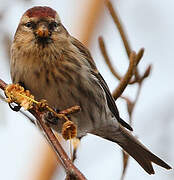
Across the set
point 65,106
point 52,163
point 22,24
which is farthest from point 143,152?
point 22,24

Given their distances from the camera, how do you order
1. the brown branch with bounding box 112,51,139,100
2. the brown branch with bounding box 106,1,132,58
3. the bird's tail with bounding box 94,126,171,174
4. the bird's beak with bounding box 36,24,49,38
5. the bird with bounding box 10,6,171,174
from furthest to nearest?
the bird's tail with bounding box 94,126,171,174
the bird with bounding box 10,6,171,174
the bird's beak with bounding box 36,24,49,38
the brown branch with bounding box 106,1,132,58
the brown branch with bounding box 112,51,139,100

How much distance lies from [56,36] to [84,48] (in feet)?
1.53

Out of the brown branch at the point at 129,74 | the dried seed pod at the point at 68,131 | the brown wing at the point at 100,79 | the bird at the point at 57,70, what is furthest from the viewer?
the brown wing at the point at 100,79

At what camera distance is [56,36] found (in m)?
A: 2.79

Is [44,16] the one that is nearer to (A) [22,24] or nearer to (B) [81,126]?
(A) [22,24]

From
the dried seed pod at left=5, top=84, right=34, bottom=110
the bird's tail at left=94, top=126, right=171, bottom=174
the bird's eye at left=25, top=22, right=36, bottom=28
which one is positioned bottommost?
the bird's tail at left=94, top=126, right=171, bottom=174

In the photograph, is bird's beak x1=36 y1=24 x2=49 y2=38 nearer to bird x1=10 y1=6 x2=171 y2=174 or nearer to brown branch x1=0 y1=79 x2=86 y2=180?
bird x1=10 y1=6 x2=171 y2=174

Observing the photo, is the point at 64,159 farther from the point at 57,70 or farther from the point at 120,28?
the point at 57,70

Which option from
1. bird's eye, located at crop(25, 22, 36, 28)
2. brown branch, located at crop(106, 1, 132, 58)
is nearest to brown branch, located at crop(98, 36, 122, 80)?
brown branch, located at crop(106, 1, 132, 58)

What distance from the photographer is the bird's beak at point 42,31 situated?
8.48 ft

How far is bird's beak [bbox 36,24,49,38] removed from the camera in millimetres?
2586

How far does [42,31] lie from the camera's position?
102 inches

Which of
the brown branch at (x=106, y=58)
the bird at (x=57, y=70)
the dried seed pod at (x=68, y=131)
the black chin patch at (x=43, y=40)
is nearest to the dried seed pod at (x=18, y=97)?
the dried seed pod at (x=68, y=131)

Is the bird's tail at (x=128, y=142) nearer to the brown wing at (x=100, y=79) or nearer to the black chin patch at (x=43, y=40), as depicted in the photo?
the brown wing at (x=100, y=79)
